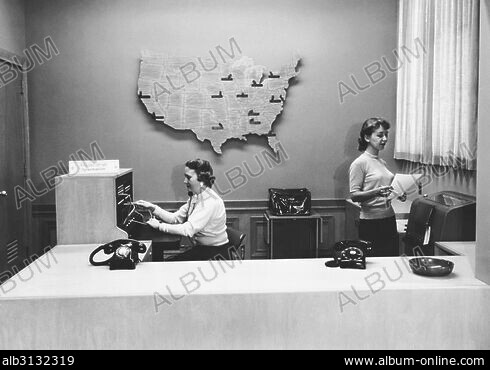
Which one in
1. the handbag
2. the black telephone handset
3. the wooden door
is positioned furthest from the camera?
the handbag

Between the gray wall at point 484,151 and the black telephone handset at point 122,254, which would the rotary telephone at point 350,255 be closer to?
the gray wall at point 484,151

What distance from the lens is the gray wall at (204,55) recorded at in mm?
5645

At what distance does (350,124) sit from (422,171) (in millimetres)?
1006

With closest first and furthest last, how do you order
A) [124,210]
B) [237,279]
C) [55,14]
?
[237,279] → [124,210] → [55,14]

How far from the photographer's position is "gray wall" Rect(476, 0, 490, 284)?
2477 mm

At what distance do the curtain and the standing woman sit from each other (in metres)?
0.64

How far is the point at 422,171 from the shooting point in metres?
5.21

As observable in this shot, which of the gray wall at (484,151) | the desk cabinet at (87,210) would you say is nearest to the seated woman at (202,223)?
the desk cabinet at (87,210)

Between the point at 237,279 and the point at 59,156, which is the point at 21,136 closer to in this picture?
the point at 59,156

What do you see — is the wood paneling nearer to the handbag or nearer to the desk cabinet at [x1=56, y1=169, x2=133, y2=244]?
the handbag


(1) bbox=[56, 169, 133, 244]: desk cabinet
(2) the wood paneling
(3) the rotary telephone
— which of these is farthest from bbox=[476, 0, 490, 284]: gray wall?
(2) the wood paneling
